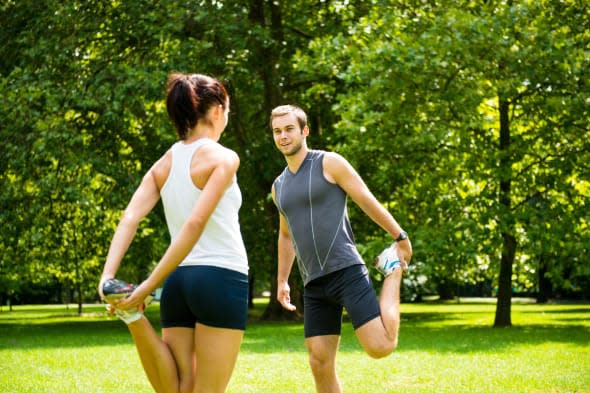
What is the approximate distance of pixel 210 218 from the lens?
11.9 ft

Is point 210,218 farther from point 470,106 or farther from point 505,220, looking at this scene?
point 505,220

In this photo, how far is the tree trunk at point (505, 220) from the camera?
1959cm

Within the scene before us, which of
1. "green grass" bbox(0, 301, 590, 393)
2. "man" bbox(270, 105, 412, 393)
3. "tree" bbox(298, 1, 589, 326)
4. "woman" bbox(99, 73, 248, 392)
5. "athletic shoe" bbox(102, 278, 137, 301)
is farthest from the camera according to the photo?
"tree" bbox(298, 1, 589, 326)

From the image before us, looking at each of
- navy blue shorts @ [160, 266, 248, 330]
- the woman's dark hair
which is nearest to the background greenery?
the woman's dark hair

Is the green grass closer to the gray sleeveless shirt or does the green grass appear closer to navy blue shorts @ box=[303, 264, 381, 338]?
navy blue shorts @ box=[303, 264, 381, 338]

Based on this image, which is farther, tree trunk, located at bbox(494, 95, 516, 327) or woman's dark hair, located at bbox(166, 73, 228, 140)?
tree trunk, located at bbox(494, 95, 516, 327)

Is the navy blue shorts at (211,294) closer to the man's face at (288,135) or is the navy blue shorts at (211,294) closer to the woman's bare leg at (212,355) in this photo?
the woman's bare leg at (212,355)

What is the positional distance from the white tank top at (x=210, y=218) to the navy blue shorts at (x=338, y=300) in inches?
72.6

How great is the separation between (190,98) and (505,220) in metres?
16.9

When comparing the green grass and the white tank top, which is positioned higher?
the white tank top

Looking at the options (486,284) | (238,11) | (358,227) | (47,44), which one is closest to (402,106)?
(238,11)

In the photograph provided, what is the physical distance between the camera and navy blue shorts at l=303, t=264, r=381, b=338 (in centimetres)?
544

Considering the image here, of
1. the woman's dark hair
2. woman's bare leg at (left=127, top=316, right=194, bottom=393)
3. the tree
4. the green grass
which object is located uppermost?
the tree

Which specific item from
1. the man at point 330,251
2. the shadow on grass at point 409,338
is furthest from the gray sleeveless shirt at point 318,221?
the shadow on grass at point 409,338
